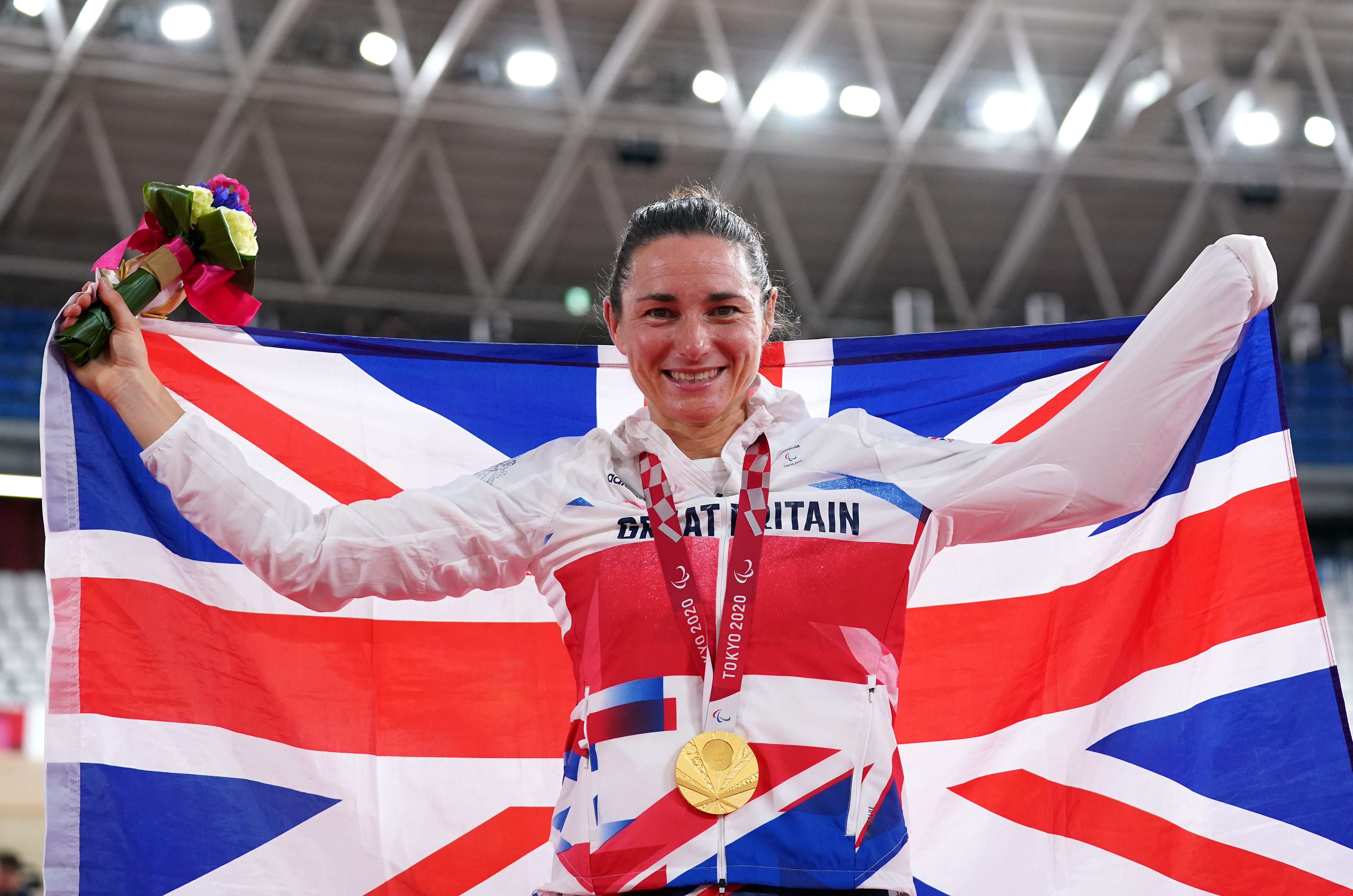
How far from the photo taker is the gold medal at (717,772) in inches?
69.0

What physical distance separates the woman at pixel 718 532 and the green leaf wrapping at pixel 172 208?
0.80ft

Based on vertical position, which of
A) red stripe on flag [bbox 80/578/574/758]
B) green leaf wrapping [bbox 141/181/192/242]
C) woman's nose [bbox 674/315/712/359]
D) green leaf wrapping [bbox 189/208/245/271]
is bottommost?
red stripe on flag [bbox 80/578/574/758]

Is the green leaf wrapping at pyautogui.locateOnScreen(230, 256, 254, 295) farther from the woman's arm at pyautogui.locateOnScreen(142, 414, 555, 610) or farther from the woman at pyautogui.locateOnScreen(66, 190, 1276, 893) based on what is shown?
the woman's arm at pyautogui.locateOnScreen(142, 414, 555, 610)

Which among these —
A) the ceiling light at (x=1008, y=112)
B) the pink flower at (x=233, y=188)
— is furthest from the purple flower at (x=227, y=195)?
the ceiling light at (x=1008, y=112)

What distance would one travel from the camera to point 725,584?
6.15ft

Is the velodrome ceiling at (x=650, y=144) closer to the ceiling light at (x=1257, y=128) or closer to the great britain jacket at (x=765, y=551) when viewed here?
the ceiling light at (x=1257, y=128)

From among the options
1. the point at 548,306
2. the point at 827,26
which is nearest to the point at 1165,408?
the point at 827,26

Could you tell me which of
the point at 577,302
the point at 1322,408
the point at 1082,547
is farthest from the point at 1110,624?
the point at 1322,408

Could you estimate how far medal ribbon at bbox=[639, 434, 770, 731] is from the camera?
1810 mm

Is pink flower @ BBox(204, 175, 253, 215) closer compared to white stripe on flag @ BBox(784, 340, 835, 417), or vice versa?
pink flower @ BBox(204, 175, 253, 215)

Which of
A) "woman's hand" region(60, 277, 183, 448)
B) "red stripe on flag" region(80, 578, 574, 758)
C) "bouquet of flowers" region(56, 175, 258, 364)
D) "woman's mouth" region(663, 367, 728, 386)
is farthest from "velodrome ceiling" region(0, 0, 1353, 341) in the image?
"woman's mouth" region(663, 367, 728, 386)

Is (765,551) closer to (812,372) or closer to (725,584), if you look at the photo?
(725,584)

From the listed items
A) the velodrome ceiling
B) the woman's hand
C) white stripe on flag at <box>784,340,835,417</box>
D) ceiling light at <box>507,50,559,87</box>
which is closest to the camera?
the woman's hand

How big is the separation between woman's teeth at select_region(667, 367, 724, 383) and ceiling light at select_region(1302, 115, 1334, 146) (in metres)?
12.5
